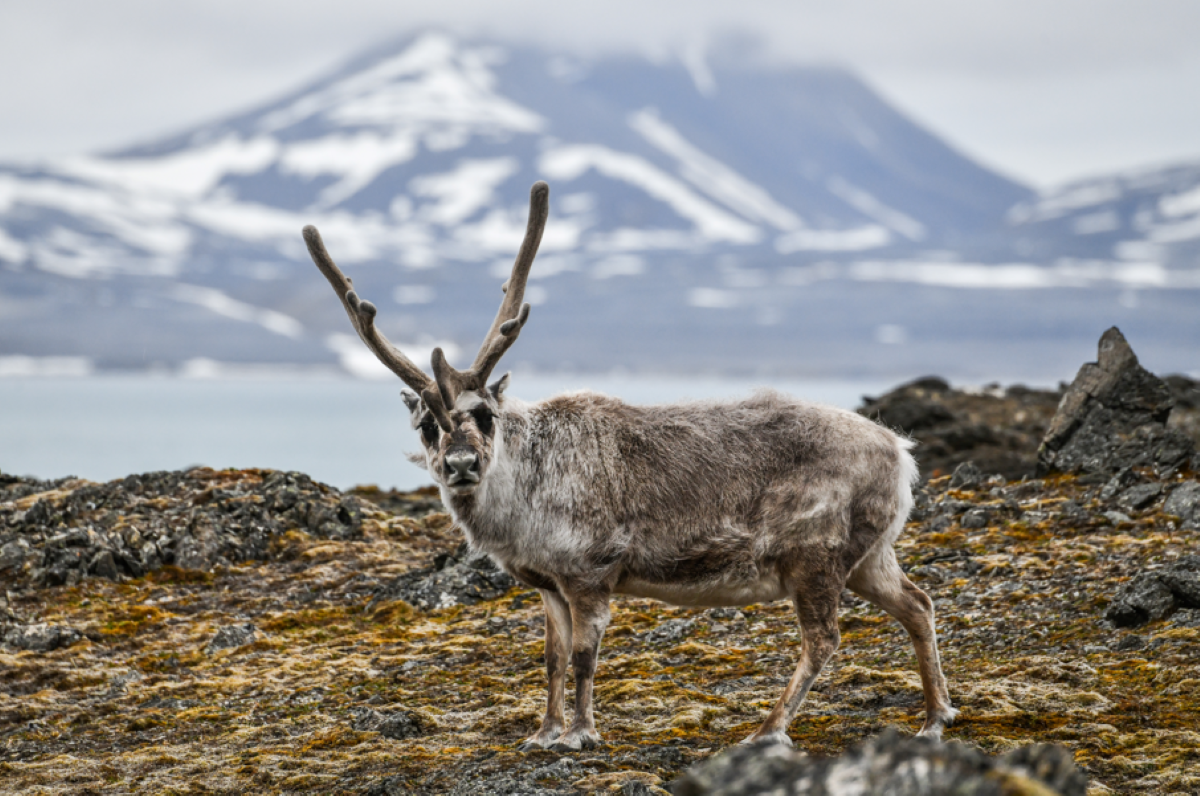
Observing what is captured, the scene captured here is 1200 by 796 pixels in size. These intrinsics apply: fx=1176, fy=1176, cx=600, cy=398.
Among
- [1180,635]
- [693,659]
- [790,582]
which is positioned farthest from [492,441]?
[1180,635]

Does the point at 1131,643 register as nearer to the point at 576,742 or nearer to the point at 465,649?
the point at 576,742

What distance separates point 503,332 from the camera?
10797mm

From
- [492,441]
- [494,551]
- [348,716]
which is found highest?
[492,441]

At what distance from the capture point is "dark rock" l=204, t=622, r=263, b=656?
1465 cm

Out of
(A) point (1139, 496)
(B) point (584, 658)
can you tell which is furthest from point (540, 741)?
(A) point (1139, 496)

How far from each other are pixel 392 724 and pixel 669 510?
3.28 m

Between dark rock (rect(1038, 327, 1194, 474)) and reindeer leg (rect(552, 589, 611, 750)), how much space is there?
10738 mm

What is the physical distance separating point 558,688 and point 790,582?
2233 millimetres

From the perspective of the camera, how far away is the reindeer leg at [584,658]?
32.7ft

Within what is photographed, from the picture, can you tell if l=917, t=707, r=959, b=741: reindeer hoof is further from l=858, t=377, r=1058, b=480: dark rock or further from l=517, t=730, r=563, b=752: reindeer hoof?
l=858, t=377, r=1058, b=480: dark rock

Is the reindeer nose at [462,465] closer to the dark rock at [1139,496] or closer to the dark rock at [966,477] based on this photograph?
the dark rock at [1139,496]

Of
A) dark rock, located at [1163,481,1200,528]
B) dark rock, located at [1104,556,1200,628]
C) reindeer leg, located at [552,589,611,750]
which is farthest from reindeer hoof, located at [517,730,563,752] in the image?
dark rock, located at [1163,481,1200,528]

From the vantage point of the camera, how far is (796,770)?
4570 mm

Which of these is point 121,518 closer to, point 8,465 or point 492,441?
point 492,441
